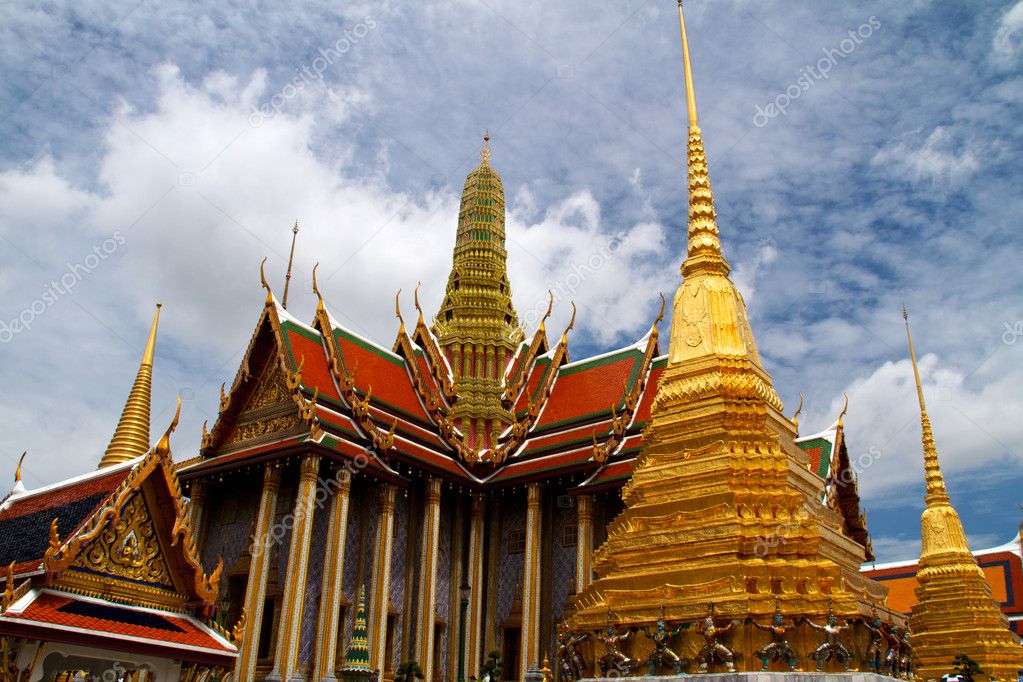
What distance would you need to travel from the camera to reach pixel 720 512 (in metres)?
11.0

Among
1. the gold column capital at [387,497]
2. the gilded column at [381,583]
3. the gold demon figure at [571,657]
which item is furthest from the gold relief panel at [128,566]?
the gold column capital at [387,497]

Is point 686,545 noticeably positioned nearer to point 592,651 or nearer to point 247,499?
point 592,651

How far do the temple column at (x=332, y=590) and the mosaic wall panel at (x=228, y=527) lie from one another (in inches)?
103

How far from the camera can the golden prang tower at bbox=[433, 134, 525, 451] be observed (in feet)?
77.1

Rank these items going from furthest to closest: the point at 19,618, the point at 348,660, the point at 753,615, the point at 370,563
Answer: the point at 370,563 < the point at 348,660 < the point at 753,615 < the point at 19,618

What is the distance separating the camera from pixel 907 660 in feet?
38.0

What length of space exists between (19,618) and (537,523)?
14330 mm

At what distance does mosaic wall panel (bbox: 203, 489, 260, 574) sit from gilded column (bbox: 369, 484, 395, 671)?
313 centimetres

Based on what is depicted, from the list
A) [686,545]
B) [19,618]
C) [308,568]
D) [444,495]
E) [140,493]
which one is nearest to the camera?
[19,618]

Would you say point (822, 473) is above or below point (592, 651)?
above

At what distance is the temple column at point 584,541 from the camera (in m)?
18.9

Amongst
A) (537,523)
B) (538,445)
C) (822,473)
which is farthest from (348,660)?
(822,473)

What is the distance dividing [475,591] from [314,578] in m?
4.10

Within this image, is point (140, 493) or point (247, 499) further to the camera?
point (247, 499)
